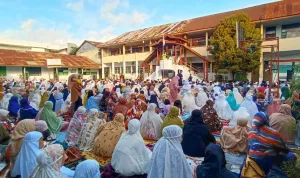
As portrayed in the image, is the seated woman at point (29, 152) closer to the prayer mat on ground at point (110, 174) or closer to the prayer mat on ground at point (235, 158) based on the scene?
the prayer mat on ground at point (110, 174)

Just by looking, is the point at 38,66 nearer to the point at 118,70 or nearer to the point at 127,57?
the point at 118,70

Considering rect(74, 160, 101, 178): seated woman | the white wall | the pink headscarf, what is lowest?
rect(74, 160, 101, 178): seated woman

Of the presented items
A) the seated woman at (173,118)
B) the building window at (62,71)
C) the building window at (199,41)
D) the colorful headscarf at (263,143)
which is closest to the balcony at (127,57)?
the building window at (62,71)

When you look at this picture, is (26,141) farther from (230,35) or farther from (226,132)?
(230,35)

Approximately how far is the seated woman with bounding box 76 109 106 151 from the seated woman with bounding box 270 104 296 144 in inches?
143

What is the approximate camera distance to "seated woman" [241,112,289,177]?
2.65 m

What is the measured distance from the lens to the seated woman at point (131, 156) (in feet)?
10.6

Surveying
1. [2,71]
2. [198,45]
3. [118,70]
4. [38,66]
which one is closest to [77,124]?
[198,45]

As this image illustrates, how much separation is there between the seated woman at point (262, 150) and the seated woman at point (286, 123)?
1.47 m

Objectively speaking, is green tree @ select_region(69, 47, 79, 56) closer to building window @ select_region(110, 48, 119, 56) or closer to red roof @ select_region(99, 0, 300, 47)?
building window @ select_region(110, 48, 119, 56)

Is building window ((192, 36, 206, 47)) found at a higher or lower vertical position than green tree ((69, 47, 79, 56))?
lower

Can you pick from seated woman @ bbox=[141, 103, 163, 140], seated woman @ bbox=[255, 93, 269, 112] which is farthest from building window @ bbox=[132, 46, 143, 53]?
seated woman @ bbox=[141, 103, 163, 140]

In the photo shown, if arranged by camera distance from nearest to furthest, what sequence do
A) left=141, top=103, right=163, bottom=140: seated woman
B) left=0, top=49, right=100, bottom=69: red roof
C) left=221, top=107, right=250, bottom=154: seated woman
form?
left=221, top=107, right=250, bottom=154: seated woman
left=141, top=103, right=163, bottom=140: seated woman
left=0, top=49, right=100, bottom=69: red roof

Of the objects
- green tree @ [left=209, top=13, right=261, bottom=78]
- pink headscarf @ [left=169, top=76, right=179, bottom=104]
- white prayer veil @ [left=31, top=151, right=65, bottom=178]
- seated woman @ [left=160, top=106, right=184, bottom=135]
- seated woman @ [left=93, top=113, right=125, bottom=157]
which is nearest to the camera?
white prayer veil @ [left=31, top=151, right=65, bottom=178]
